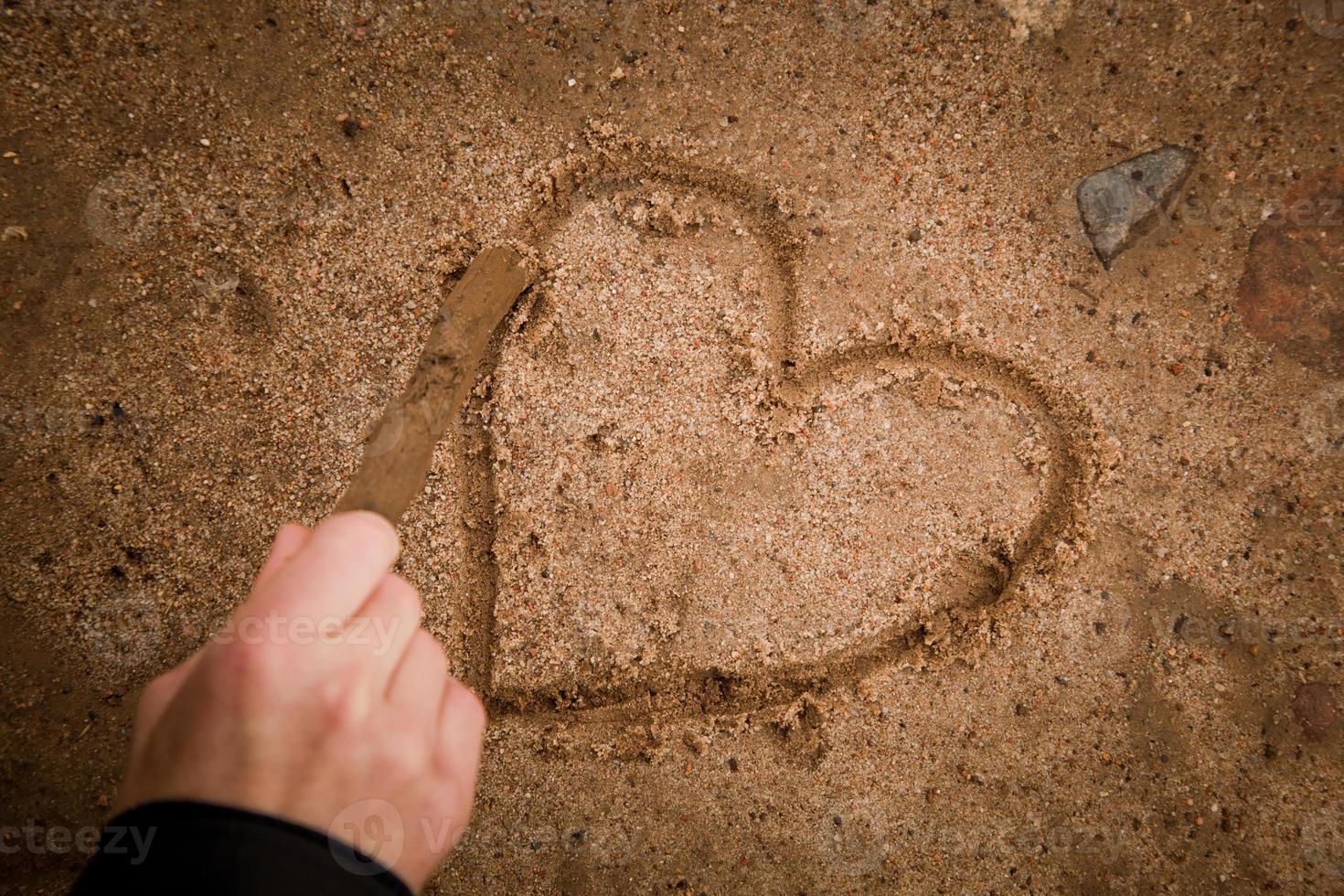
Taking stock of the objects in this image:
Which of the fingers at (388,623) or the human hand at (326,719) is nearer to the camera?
the human hand at (326,719)

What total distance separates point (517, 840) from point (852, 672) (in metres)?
1.08

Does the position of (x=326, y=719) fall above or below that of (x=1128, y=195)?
below

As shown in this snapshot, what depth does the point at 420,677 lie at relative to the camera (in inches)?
49.9

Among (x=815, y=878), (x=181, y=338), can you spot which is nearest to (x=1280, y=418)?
(x=815, y=878)

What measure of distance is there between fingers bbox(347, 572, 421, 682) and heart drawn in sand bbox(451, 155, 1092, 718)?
3.05 feet

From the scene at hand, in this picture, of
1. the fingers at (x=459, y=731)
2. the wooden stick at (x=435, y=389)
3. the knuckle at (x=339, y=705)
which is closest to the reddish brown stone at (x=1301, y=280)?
the wooden stick at (x=435, y=389)

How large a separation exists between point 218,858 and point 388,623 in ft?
1.21

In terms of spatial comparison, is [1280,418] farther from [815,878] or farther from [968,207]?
[815,878]

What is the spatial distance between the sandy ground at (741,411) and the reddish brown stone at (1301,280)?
0.01 m

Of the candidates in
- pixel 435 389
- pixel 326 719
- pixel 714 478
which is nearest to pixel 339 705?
pixel 326 719

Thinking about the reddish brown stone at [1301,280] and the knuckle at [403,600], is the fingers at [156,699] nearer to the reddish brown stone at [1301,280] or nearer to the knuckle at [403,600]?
the knuckle at [403,600]

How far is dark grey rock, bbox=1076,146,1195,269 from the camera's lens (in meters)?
2.31

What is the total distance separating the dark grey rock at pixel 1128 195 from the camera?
2.31 metres

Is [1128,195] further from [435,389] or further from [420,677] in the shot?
[420,677]
